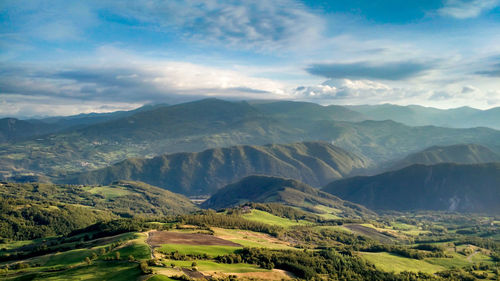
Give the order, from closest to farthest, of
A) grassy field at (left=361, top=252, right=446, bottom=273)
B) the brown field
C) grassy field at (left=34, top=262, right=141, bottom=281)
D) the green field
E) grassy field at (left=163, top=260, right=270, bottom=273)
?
grassy field at (left=34, top=262, right=141, bottom=281) → grassy field at (left=163, top=260, right=270, bottom=273) → the green field → the brown field → grassy field at (left=361, top=252, right=446, bottom=273)

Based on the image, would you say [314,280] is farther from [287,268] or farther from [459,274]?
[459,274]

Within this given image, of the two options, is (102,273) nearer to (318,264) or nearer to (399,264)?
(318,264)

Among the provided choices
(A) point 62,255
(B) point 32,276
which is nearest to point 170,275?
(B) point 32,276

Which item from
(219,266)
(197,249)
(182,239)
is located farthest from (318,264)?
(182,239)

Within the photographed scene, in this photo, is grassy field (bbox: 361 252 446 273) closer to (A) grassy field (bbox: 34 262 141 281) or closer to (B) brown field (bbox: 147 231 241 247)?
(B) brown field (bbox: 147 231 241 247)

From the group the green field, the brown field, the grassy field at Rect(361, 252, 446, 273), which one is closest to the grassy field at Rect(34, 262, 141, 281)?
the green field

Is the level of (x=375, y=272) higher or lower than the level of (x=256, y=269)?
lower

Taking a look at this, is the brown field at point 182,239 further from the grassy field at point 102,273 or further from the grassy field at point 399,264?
the grassy field at point 399,264
